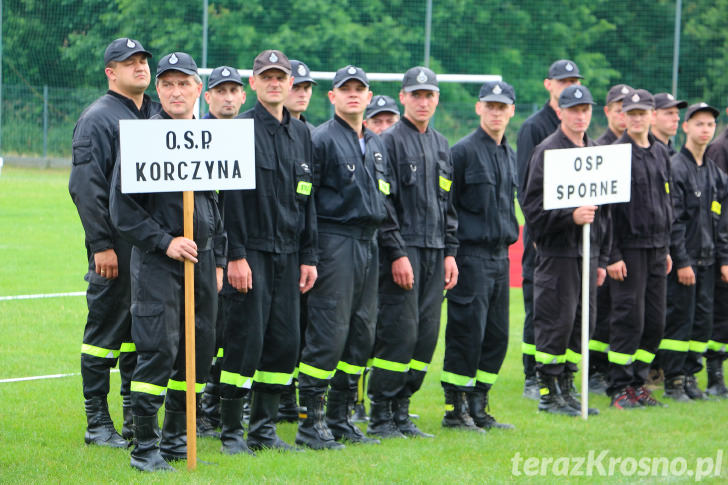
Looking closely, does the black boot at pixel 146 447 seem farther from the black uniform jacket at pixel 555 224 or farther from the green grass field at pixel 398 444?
the black uniform jacket at pixel 555 224

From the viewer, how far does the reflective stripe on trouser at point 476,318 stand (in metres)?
8.36

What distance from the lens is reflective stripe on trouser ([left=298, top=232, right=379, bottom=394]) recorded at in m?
7.48

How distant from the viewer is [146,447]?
6629 millimetres

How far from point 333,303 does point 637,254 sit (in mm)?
3207

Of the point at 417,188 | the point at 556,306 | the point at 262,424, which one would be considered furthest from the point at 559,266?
the point at 262,424

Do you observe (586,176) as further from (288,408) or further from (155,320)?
(155,320)

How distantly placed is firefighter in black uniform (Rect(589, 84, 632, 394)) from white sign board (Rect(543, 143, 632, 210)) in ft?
2.65

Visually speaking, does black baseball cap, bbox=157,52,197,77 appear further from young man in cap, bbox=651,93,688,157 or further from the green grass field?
young man in cap, bbox=651,93,688,157

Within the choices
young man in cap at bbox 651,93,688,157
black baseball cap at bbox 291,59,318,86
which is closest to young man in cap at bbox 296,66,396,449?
black baseball cap at bbox 291,59,318,86

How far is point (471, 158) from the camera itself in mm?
8492

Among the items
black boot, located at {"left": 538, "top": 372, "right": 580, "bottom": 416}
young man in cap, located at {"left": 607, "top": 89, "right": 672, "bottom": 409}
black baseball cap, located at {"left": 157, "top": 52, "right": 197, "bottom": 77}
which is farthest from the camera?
young man in cap, located at {"left": 607, "top": 89, "right": 672, "bottom": 409}

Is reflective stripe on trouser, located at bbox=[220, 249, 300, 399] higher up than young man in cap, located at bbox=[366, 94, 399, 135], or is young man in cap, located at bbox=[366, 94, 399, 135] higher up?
young man in cap, located at bbox=[366, 94, 399, 135]

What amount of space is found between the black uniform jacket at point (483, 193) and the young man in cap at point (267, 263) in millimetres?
1539

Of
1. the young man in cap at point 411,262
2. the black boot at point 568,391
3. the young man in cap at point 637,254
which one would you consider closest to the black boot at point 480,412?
the young man in cap at point 411,262
